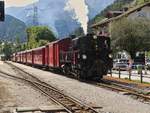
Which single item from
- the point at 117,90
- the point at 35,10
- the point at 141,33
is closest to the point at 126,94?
the point at 117,90

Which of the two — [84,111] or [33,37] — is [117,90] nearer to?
[84,111]

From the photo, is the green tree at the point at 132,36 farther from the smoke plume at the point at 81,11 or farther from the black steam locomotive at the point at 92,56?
the black steam locomotive at the point at 92,56

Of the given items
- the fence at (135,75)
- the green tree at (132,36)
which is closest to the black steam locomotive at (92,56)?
the fence at (135,75)

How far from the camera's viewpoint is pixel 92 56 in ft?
100

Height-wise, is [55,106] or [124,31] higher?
[124,31]

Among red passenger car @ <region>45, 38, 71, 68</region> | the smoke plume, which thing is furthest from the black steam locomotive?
the smoke plume

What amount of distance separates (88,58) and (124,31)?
38972 mm

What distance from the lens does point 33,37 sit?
488 feet

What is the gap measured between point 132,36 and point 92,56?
38.0 m

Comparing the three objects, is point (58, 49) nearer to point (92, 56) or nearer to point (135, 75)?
point (135, 75)

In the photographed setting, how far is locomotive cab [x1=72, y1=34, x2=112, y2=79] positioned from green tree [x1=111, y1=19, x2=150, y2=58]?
122ft

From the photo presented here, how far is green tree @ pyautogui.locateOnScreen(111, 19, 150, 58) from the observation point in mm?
67562

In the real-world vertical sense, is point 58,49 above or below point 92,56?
above

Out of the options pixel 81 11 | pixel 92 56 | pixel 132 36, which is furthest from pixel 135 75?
pixel 132 36
